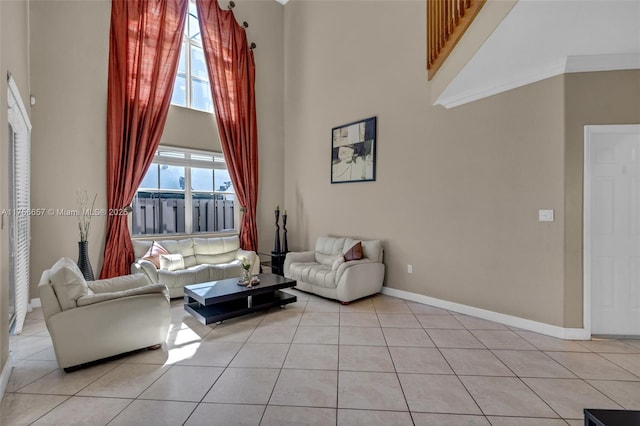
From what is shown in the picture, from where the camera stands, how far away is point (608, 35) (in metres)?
2.44

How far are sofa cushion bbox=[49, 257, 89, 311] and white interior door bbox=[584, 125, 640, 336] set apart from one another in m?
4.65

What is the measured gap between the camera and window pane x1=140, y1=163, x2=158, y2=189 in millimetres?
5066

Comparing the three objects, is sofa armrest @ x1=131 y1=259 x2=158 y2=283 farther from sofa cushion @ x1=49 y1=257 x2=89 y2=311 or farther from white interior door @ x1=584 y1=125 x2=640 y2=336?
white interior door @ x1=584 y1=125 x2=640 y2=336

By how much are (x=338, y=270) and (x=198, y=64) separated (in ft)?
15.2

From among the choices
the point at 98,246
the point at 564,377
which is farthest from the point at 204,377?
the point at 98,246

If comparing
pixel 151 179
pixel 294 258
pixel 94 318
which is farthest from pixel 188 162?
pixel 94 318

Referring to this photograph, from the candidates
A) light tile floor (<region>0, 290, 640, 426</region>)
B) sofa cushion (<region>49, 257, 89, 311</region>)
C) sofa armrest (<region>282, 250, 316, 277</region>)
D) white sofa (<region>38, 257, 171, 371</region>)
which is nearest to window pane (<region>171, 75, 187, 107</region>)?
sofa armrest (<region>282, 250, 316, 277</region>)

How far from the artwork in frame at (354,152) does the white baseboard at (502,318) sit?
74.0 inches

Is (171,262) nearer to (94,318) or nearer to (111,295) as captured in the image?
(111,295)

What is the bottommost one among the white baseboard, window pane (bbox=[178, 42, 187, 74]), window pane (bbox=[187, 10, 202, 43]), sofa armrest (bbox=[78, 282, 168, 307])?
the white baseboard

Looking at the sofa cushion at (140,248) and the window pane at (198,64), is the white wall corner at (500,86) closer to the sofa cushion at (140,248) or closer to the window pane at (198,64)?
the window pane at (198,64)

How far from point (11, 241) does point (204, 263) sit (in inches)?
94.2

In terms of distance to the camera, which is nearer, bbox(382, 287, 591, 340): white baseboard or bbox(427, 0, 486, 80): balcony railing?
bbox(427, 0, 486, 80): balcony railing

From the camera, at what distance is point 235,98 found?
589 cm
